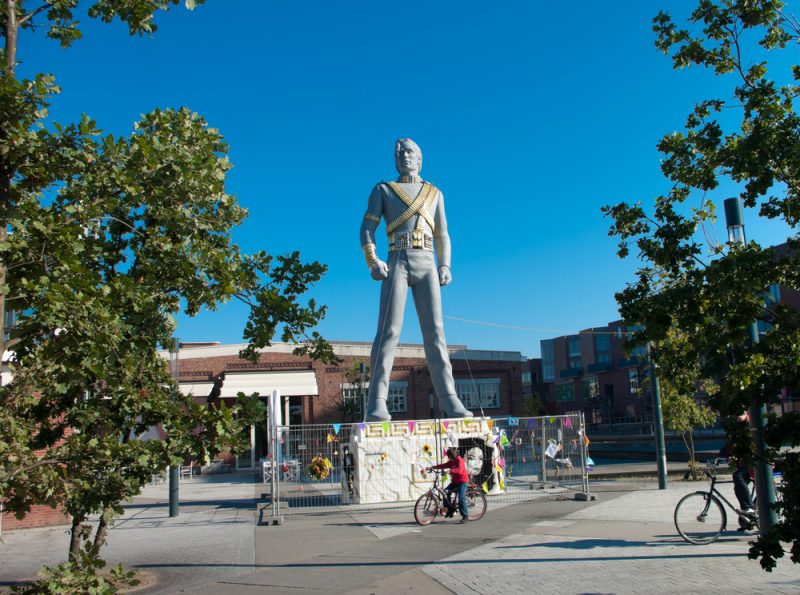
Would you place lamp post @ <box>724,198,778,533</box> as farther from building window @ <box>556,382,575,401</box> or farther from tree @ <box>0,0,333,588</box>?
building window @ <box>556,382,575,401</box>

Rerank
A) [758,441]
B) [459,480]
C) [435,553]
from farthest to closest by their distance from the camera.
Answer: [459,480]
[435,553]
[758,441]

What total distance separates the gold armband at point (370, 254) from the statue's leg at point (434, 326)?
113 cm

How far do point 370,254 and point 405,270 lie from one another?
39.3 inches

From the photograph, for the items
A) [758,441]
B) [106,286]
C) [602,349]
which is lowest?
[758,441]

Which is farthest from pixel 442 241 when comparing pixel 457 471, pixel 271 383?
pixel 271 383

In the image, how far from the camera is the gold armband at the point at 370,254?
18.0 m

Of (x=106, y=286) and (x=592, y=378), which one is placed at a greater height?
(x=592, y=378)

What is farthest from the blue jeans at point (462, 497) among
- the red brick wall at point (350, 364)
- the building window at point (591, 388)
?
the building window at point (591, 388)

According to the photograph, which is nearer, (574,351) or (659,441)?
(659,441)

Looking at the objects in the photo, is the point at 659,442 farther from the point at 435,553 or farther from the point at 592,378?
the point at 592,378

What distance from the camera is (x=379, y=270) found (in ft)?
58.5

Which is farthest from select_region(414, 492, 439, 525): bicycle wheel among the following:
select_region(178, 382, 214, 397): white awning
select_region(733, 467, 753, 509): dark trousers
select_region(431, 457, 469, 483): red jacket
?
select_region(178, 382, 214, 397): white awning

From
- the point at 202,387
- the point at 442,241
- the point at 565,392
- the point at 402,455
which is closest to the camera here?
the point at 402,455

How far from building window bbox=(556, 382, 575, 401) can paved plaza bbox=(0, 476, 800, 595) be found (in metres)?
64.6
